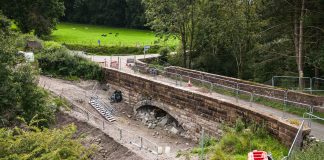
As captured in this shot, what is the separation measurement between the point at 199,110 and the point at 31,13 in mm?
32002

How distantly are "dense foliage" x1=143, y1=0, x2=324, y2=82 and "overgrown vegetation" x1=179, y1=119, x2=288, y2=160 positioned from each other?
886 cm

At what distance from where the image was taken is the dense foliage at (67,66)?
112ft

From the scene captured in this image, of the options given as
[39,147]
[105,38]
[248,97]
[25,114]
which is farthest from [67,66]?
[105,38]

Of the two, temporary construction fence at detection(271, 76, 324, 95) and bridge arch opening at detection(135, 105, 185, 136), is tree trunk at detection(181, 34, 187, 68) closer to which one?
bridge arch opening at detection(135, 105, 185, 136)

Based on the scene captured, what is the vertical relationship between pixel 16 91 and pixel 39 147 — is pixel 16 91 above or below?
above

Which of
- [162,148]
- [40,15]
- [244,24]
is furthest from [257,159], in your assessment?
[40,15]

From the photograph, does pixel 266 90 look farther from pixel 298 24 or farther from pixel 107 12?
pixel 107 12

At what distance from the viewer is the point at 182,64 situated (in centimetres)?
3894

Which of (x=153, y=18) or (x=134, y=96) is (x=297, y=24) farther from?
(x=153, y=18)

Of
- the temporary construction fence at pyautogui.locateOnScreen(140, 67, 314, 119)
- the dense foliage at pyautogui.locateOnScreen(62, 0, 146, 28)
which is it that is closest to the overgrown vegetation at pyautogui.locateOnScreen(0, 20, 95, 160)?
the temporary construction fence at pyautogui.locateOnScreen(140, 67, 314, 119)

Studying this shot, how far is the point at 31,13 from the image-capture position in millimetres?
47844

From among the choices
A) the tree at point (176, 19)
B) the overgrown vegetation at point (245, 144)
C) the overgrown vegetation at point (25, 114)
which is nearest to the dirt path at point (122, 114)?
the overgrown vegetation at point (245, 144)

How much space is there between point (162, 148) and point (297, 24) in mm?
12310

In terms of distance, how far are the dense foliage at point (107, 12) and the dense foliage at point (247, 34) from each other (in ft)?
141
